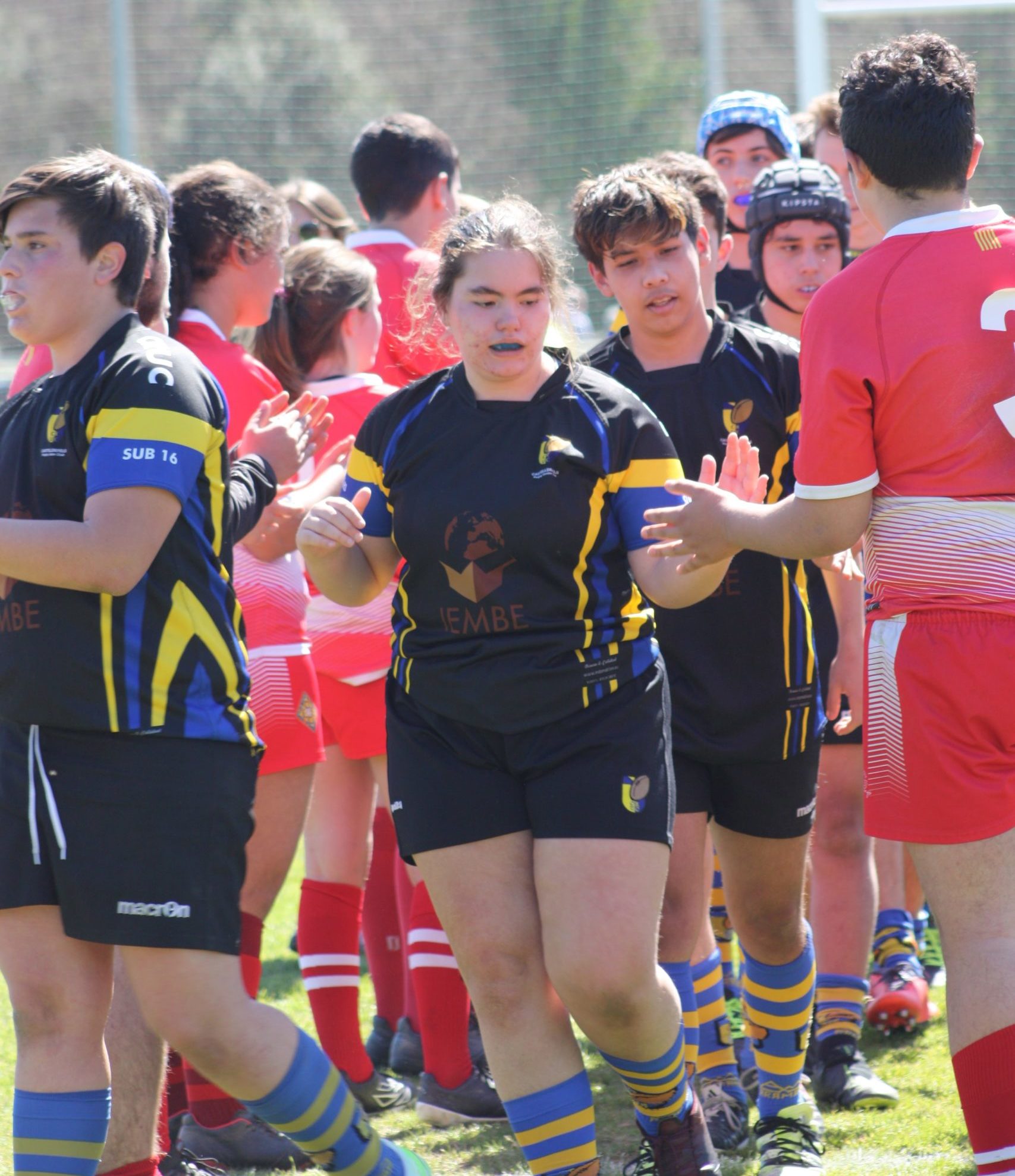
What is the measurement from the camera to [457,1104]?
390cm

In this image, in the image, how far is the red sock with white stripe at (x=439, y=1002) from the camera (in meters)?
3.87

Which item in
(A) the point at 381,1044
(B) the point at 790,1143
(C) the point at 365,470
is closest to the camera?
(C) the point at 365,470

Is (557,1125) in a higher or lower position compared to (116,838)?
lower

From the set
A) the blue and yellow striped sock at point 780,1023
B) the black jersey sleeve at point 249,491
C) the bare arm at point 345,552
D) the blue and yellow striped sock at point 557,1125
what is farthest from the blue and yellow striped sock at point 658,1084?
the black jersey sleeve at point 249,491

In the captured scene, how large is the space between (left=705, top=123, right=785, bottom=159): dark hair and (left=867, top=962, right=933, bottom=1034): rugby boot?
3.01 metres

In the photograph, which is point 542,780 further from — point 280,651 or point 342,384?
point 342,384

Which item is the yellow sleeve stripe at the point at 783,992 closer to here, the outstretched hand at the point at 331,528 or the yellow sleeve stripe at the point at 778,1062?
the yellow sleeve stripe at the point at 778,1062

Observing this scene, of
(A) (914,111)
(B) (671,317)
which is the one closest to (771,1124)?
(B) (671,317)

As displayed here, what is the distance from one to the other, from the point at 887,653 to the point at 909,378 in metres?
0.50

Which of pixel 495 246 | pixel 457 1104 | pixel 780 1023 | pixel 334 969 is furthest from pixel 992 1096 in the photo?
pixel 334 969

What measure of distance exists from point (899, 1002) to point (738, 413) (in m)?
2.03

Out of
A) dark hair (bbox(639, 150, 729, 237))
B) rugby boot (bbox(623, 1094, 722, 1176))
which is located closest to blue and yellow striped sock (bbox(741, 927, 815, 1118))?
rugby boot (bbox(623, 1094, 722, 1176))

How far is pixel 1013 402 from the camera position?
102 inches

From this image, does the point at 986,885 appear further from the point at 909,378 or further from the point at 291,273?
the point at 291,273
